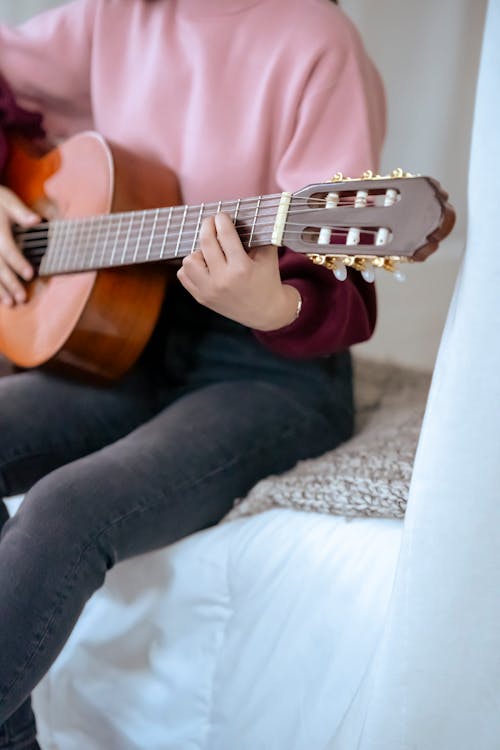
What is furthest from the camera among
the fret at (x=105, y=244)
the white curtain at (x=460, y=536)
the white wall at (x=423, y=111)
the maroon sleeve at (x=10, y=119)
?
the white wall at (x=423, y=111)

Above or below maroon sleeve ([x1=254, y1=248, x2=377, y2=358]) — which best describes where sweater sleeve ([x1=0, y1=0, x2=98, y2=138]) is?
above

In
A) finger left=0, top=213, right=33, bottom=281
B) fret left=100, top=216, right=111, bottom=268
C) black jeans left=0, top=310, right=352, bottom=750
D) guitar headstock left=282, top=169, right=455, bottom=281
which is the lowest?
black jeans left=0, top=310, right=352, bottom=750

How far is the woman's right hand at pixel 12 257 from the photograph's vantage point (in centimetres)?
98

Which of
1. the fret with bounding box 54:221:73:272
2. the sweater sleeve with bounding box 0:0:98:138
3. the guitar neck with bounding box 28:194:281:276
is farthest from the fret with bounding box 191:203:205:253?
the sweater sleeve with bounding box 0:0:98:138

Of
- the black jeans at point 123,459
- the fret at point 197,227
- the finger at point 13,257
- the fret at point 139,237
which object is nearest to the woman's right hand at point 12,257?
the finger at point 13,257

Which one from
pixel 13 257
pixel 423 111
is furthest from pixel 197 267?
pixel 423 111

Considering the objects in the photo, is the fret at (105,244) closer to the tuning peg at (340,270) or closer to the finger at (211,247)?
the finger at (211,247)

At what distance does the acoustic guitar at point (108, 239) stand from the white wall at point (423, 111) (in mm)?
765

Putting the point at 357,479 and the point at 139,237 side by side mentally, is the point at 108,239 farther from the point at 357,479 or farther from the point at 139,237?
the point at 357,479

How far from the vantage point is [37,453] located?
2.93 ft

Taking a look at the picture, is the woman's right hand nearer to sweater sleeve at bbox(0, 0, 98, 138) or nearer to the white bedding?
sweater sleeve at bbox(0, 0, 98, 138)

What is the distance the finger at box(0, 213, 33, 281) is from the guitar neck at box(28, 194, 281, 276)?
2 cm

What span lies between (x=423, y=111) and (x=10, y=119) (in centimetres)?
87

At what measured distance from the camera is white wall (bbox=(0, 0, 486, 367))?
1555 millimetres
